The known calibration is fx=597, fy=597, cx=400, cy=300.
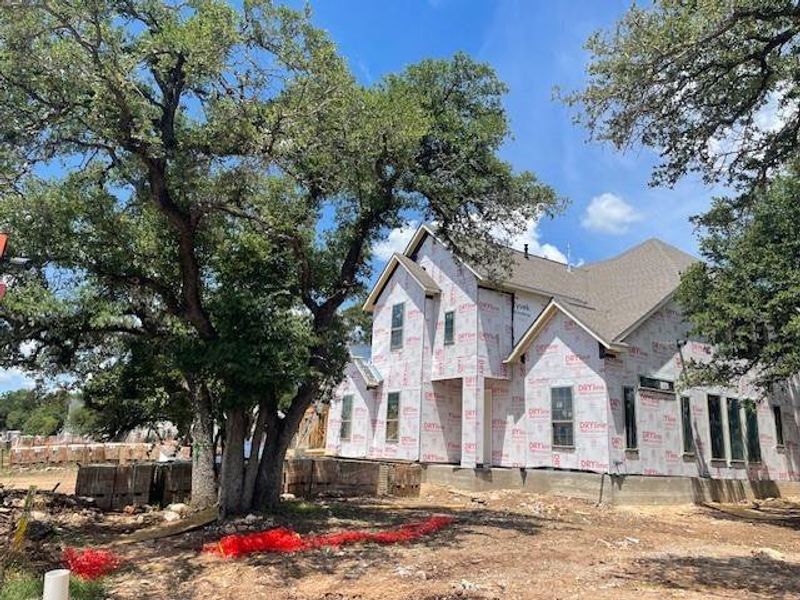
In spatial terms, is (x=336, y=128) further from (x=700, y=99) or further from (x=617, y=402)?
(x=617, y=402)

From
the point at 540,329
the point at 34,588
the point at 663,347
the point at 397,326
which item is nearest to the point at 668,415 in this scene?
the point at 663,347

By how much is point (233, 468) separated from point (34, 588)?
601 cm

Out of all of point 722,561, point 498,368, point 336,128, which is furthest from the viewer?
point 498,368

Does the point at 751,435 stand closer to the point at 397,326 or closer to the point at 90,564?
the point at 397,326

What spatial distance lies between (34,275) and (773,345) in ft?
54.8

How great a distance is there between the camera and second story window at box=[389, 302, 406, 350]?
2392cm

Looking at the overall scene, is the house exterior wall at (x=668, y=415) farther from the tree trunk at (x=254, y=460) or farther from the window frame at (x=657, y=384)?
the tree trunk at (x=254, y=460)

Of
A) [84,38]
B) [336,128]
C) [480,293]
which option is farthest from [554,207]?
[84,38]

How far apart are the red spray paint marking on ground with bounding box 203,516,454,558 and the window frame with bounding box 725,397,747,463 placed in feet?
43.0

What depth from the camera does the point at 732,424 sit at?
20.5 m

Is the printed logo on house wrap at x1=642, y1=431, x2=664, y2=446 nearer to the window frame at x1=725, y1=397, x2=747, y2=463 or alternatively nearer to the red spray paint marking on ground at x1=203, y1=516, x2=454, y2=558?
the window frame at x1=725, y1=397, x2=747, y2=463

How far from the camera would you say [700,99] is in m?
7.52

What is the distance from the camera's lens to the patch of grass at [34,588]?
629cm

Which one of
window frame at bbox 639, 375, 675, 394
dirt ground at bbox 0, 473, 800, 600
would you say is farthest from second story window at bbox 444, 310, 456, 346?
dirt ground at bbox 0, 473, 800, 600
